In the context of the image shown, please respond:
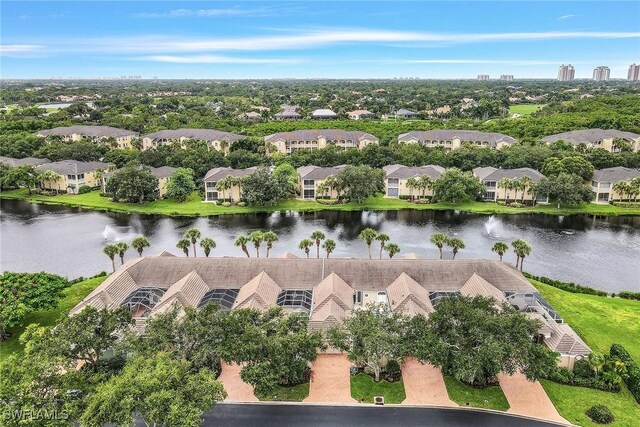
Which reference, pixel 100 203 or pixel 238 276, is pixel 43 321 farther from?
pixel 100 203

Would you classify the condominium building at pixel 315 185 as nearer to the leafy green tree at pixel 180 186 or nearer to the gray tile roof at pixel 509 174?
the leafy green tree at pixel 180 186

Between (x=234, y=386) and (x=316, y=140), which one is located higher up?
(x=316, y=140)

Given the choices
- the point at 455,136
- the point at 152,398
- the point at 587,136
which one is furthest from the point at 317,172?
the point at 587,136

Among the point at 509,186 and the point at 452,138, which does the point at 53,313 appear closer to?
the point at 509,186

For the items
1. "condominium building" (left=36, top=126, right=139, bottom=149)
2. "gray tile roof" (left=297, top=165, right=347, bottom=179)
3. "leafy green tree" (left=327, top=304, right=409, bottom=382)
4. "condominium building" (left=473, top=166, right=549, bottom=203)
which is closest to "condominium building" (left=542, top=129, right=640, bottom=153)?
"condominium building" (left=473, top=166, right=549, bottom=203)

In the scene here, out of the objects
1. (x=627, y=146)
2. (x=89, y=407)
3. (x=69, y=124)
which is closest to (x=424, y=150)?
(x=627, y=146)

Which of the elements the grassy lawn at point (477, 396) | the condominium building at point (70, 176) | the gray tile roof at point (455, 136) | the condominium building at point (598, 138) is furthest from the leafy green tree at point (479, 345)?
the gray tile roof at point (455, 136)
